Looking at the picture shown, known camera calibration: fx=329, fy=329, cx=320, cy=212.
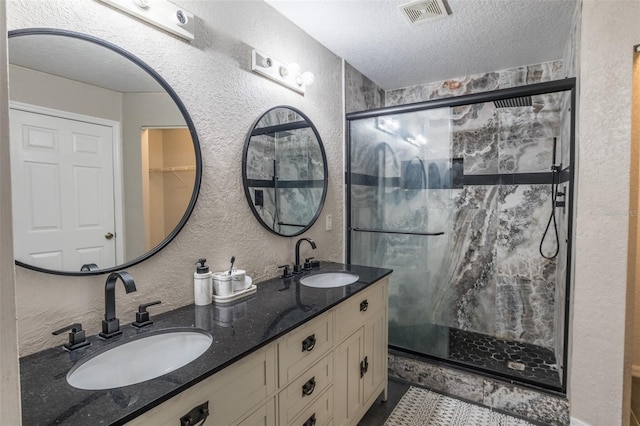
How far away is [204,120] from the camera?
62.0 inches

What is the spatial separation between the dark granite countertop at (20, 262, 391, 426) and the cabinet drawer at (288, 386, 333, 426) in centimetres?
40

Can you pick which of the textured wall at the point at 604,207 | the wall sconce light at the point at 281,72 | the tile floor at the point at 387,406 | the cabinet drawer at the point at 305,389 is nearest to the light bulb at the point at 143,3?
the wall sconce light at the point at 281,72

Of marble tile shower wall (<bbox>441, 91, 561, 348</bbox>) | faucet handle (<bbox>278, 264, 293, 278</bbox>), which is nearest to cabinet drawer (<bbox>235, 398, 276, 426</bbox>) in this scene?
faucet handle (<bbox>278, 264, 293, 278</bbox>)

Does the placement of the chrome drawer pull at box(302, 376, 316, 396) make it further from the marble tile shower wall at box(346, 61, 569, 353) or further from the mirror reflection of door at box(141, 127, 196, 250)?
the marble tile shower wall at box(346, 61, 569, 353)

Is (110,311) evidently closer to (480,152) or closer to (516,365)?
(516,365)

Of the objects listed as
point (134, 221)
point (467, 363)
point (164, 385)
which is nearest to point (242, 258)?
point (134, 221)

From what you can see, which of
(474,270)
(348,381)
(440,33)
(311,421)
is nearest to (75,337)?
(311,421)

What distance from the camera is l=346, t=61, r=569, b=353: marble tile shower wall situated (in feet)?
8.46

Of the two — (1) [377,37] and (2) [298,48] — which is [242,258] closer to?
(2) [298,48]

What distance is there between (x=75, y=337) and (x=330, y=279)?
1414mm

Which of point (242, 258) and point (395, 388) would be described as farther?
point (395, 388)

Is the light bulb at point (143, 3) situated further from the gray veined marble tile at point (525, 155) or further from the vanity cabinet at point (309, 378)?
the gray veined marble tile at point (525, 155)

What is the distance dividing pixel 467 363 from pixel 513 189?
1.53 meters

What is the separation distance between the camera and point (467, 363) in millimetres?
2328
